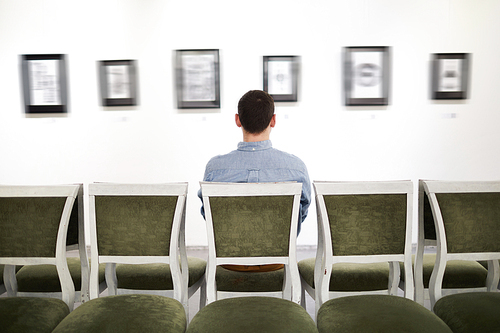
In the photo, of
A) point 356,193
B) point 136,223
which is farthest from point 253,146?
point 136,223

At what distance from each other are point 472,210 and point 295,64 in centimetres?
254

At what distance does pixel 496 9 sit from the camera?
368 cm

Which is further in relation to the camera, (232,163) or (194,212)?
(194,212)

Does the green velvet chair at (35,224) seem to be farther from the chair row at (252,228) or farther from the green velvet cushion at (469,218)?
the green velvet cushion at (469,218)

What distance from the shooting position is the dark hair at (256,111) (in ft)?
5.96

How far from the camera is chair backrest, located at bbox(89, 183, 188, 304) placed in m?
1.57

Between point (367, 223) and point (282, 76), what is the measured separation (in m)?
2.48

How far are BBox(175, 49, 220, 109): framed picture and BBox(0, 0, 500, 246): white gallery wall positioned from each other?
3.4 inches

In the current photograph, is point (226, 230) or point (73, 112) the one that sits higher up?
point (73, 112)

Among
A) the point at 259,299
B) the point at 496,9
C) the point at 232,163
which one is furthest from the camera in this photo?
the point at 496,9

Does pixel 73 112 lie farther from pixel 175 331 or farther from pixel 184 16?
pixel 175 331

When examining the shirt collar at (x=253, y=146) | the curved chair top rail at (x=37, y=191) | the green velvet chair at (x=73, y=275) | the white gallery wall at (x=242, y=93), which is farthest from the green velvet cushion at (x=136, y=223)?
the white gallery wall at (x=242, y=93)

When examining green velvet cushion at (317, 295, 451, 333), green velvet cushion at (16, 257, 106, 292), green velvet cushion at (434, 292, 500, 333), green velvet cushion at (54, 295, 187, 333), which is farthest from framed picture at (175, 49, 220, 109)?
green velvet cushion at (434, 292, 500, 333)

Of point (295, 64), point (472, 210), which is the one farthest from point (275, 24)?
point (472, 210)
